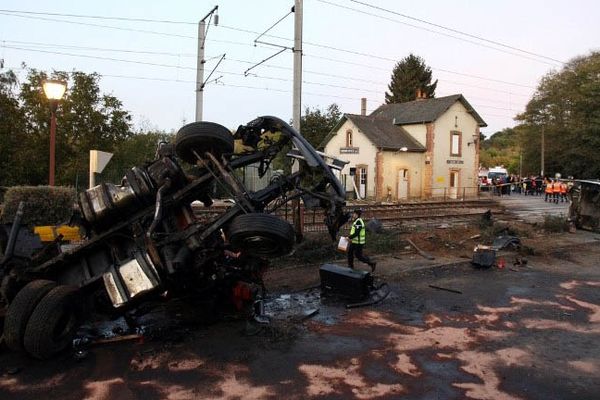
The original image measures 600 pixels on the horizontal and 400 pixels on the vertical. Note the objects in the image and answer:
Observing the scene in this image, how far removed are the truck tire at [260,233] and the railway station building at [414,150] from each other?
101 ft

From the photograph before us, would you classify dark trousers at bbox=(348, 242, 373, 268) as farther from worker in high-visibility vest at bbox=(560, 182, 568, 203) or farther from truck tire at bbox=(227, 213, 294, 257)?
worker in high-visibility vest at bbox=(560, 182, 568, 203)

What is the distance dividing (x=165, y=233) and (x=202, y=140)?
1.34 meters

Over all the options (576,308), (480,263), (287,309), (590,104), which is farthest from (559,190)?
(287,309)

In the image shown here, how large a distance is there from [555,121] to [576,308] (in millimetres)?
53633

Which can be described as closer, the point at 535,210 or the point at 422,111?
the point at 535,210

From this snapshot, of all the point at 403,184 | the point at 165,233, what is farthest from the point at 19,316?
the point at 403,184

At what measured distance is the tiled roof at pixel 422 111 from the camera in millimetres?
40562

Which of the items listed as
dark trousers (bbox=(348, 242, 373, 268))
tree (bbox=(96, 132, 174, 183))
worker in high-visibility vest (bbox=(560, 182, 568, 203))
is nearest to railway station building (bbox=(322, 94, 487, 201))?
worker in high-visibility vest (bbox=(560, 182, 568, 203))

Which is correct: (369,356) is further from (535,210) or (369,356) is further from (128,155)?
(535,210)

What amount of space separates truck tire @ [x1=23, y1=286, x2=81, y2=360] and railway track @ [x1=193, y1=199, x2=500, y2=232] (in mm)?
8073

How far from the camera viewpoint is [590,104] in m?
51.0

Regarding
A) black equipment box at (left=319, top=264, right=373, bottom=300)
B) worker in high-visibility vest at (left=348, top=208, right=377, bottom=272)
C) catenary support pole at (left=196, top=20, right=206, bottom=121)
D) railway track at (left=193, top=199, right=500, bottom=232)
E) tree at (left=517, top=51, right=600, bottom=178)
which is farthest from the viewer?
tree at (left=517, top=51, right=600, bottom=178)

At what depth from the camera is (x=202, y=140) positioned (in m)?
7.10

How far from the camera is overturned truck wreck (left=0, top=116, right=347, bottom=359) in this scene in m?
6.33
